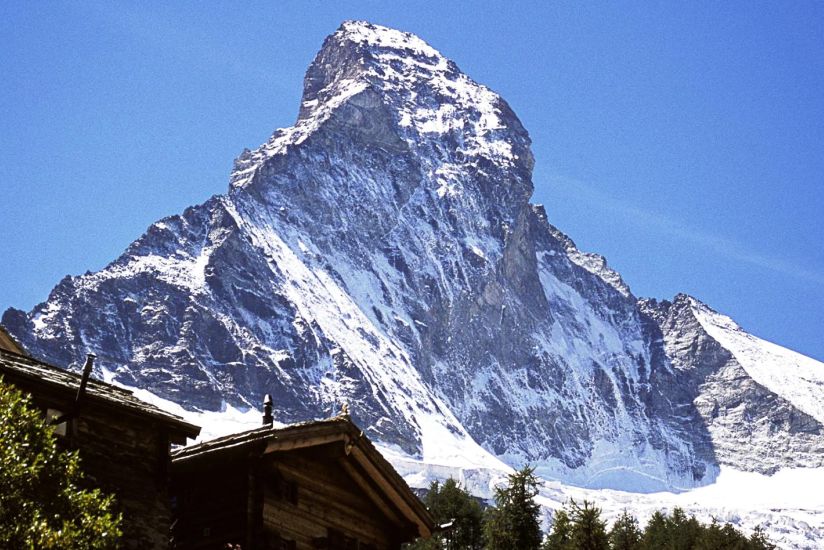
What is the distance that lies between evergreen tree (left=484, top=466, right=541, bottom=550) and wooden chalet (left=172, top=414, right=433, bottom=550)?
101ft

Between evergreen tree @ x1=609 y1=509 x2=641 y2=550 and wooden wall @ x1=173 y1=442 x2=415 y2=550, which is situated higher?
evergreen tree @ x1=609 y1=509 x2=641 y2=550

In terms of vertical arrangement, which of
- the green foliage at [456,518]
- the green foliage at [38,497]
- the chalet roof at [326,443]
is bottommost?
the green foliage at [38,497]

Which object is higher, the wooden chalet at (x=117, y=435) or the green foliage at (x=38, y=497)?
the wooden chalet at (x=117, y=435)

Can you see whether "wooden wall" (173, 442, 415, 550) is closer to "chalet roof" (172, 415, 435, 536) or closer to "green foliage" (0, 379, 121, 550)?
"chalet roof" (172, 415, 435, 536)

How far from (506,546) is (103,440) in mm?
35390

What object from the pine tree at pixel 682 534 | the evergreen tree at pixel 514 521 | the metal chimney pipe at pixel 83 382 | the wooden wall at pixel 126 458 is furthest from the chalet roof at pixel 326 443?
the pine tree at pixel 682 534

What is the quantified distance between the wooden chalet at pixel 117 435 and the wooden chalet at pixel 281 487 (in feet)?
2.33

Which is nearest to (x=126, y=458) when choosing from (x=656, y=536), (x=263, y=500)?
(x=263, y=500)

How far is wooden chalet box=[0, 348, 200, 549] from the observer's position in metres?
23.2

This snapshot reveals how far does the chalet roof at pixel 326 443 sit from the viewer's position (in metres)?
24.8

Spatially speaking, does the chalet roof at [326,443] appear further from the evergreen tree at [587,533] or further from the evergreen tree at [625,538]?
the evergreen tree at [625,538]

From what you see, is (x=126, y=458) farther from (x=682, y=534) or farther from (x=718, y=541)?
(x=682, y=534)

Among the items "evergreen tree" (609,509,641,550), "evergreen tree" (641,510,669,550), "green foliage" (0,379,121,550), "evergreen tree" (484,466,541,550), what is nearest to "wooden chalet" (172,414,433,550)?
"green foliage" (0,379,121,550)

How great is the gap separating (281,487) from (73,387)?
3736 mm
